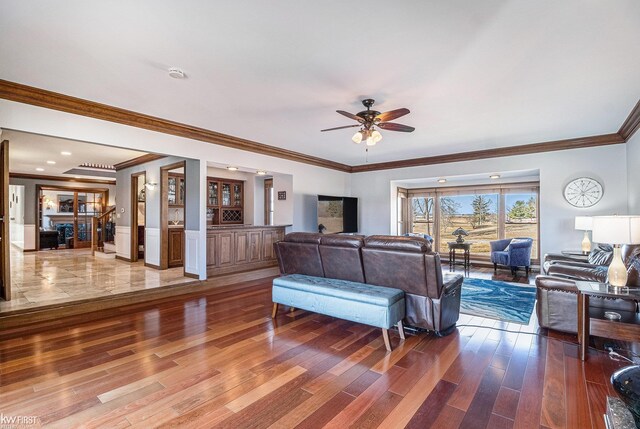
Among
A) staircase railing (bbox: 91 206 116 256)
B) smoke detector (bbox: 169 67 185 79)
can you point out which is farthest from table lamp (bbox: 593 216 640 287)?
staircase railing (bbox: 91 206 116 256)

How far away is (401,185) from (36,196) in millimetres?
11463

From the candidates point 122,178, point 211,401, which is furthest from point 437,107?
point 122,178

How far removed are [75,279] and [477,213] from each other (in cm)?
914

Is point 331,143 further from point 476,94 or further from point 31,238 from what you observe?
point 31,238

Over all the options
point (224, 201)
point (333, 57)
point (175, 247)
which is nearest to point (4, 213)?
point (175, 247)

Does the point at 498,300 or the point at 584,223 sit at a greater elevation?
the point at 584,223

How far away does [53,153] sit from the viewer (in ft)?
21.4

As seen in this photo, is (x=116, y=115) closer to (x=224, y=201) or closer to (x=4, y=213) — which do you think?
(x=4, y=213)

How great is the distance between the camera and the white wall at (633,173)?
175 inches

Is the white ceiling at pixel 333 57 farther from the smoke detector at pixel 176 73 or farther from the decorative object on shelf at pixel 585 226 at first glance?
the decorative object on shelf at pixel 585 226

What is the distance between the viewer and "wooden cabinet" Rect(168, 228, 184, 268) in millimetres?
6707

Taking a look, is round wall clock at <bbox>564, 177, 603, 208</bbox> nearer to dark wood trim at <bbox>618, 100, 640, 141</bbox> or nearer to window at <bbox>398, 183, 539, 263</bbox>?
dark wood trim at <bbox>618, 100, 640, 141</bbox>

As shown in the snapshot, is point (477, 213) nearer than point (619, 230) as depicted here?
No

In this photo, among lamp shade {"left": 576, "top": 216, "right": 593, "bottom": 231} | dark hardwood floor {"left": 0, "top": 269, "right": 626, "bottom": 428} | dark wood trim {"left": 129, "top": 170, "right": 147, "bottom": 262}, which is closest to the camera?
dark hardwood floor {"left": 0, "top": 269, "right": 626, "bottom": 428}
